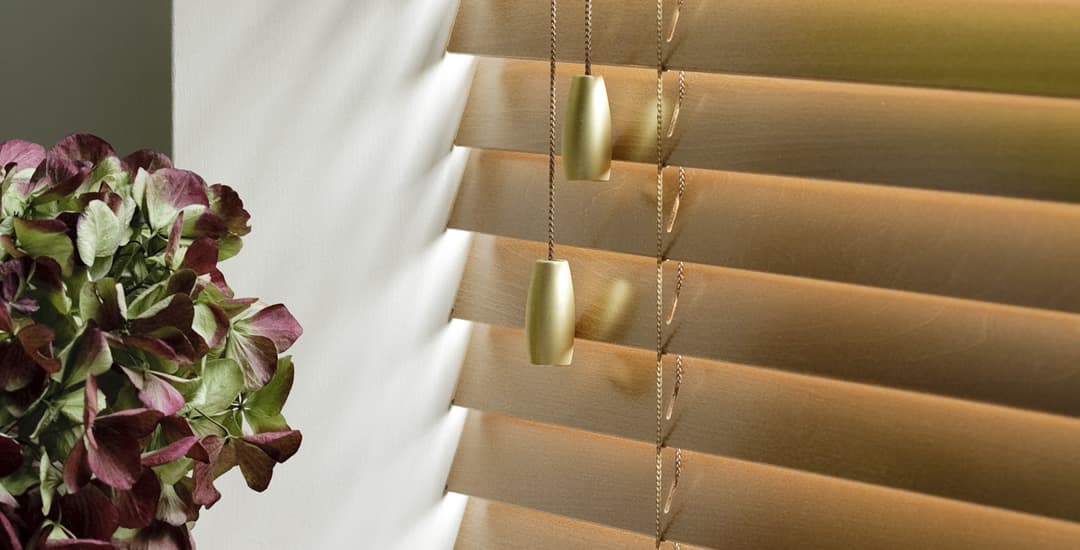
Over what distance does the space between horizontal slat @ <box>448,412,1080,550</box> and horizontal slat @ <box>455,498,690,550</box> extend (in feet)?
0.12

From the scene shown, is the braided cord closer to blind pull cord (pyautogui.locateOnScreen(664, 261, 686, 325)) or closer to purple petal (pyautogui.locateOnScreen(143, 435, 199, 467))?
blind pull cord (pyautogui.locateOnScreen(664, 261, 686, 325))

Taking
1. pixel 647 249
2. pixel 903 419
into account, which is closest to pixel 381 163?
pixel 647 249

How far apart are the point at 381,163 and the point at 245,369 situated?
39 cm

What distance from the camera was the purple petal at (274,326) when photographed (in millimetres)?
861

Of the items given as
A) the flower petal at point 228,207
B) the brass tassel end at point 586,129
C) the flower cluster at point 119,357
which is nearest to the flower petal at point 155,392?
the flower cluster at point 119,357

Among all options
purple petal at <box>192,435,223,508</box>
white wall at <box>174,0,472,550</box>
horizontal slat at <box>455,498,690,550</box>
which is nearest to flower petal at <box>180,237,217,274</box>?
purple petal at <box>192,435,223,508</box>

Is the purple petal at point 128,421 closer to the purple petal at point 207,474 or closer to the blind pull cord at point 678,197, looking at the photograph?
the purple petal at point 207,474

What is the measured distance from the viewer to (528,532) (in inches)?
51.0

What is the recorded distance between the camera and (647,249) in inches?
45.0

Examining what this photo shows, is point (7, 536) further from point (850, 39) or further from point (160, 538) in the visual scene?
point (850, 39)

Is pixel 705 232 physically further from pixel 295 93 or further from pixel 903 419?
pixel 295 93

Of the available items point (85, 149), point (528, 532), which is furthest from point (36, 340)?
point (528, 532)

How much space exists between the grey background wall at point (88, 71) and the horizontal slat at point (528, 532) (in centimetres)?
52

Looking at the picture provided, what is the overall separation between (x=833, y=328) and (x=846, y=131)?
0.52 feet
